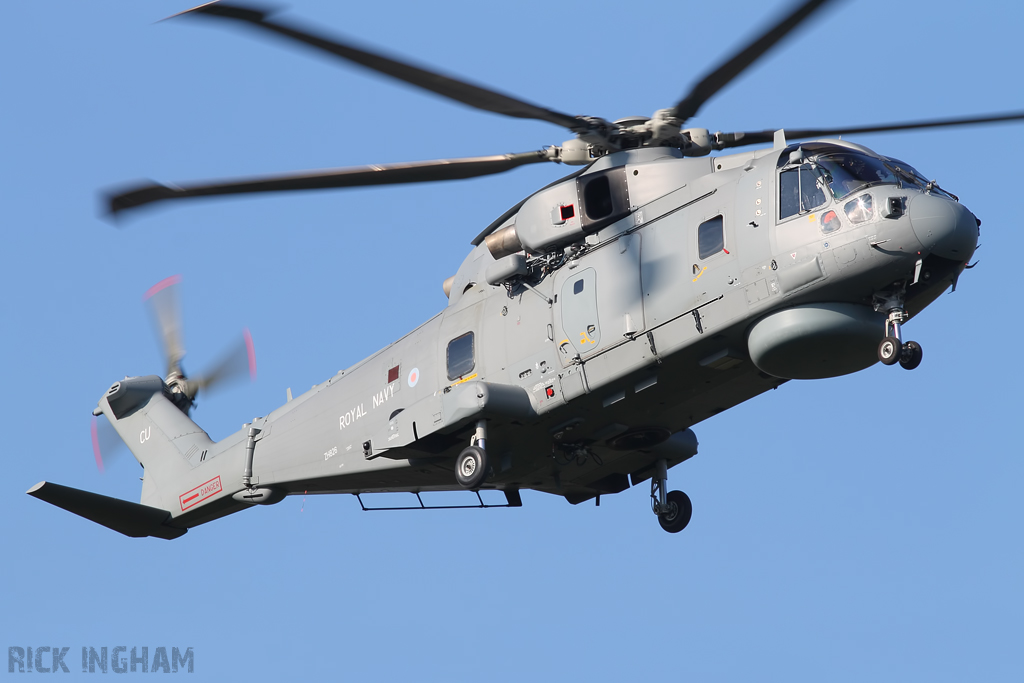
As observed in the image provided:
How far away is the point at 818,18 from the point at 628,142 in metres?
4.62

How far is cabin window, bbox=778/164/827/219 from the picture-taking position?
659 inches

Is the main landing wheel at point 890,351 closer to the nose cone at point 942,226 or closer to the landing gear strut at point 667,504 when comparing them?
the nose cone at point 942,226

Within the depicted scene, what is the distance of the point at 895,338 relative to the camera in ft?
53.0

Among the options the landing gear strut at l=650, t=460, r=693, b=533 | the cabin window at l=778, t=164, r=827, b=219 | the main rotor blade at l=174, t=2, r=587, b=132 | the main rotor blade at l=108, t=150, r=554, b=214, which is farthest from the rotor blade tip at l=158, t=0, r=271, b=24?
the landing gear strut at l=650, t=460, r=693, b=533

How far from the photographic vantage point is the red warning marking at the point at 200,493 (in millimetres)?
23406

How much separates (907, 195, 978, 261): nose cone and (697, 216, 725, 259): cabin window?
2.40m

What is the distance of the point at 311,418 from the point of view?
22328 millimetres

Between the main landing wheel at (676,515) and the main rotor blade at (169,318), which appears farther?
the main rotor blade at (169,318)

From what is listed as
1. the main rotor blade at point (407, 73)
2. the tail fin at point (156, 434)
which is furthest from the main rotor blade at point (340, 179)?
the tail fin at point (156, 434)

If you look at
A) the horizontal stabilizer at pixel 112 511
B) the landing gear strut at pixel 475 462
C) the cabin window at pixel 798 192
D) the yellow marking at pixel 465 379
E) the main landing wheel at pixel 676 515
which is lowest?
the main landing wheel at pixel 676 515

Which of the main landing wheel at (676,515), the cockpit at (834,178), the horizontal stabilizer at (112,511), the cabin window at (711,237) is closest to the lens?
the cockpit at (834,178)

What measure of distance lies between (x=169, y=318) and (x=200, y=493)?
4.17 metres

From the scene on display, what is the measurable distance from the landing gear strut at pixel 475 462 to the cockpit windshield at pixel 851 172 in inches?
232

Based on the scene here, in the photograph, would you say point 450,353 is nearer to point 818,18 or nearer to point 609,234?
point 609,234
